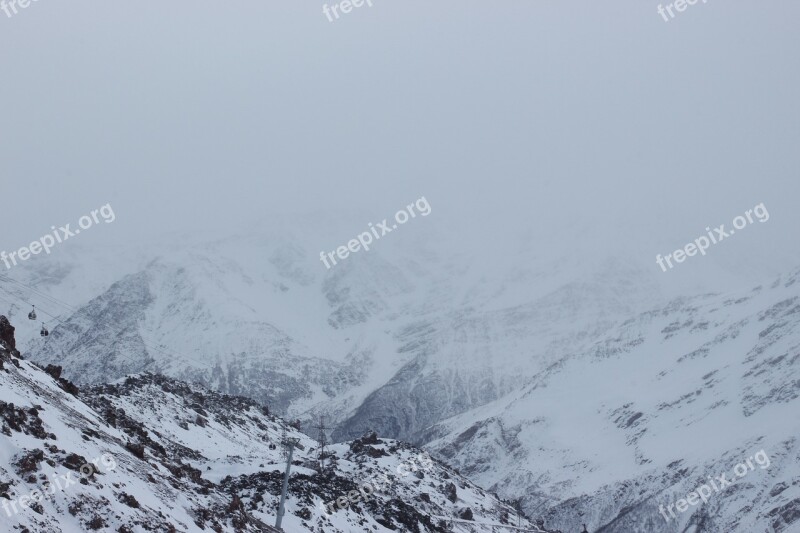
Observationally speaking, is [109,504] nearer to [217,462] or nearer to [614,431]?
[217,462]

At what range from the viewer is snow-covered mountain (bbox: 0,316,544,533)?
2927 centimetres

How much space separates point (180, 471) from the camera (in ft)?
146

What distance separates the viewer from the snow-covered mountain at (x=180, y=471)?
2927 cm

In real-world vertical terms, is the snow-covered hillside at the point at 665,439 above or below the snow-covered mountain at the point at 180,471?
below

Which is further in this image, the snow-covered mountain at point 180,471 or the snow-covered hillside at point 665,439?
the snow-covered hillside at point 665,439

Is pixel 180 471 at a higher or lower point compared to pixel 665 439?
higher

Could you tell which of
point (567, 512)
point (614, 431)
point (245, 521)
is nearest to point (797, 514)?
point (567, 512)

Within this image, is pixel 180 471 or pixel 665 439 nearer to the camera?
pixel 180 471

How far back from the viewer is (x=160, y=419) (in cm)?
7544

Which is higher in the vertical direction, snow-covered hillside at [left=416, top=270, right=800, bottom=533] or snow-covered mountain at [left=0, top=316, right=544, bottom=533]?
snow-covered mountain at [left=0, top=316, right=544, bottom=533]

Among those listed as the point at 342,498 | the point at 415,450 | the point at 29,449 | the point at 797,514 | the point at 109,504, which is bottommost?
the point at 797,514

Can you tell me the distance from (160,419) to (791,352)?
135m

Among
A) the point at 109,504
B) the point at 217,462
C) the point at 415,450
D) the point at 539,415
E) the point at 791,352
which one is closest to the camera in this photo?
the point at 109,504

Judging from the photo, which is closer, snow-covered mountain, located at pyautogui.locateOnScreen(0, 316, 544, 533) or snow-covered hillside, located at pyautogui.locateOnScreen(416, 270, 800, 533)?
snow-covered mountain, located at pyautogui.locateOnScreen(0, 316, 544, 533)
